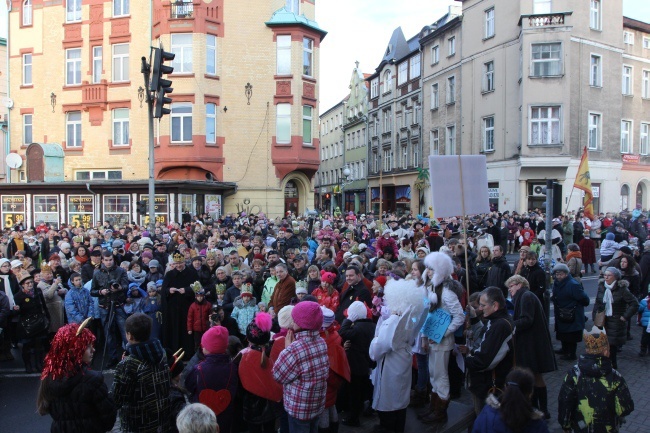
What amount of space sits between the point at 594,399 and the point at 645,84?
38472mm

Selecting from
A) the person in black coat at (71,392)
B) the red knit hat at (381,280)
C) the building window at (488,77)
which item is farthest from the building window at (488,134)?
the person in black coat at (71,392)

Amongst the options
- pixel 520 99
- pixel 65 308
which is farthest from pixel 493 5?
pixel 65 308

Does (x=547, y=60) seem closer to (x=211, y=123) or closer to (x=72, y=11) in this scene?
(x=211, y=123)

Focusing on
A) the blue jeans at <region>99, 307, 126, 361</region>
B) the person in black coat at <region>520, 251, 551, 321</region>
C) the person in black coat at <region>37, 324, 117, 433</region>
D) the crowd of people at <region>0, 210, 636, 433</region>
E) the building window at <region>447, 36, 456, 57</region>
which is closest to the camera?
the person in black coat at <region>37, 324, 117, 433</region>

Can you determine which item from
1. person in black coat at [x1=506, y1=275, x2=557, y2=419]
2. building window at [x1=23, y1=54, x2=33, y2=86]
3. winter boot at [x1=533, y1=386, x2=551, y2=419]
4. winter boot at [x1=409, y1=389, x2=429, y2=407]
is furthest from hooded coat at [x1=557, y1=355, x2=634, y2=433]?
building window at [x1=23, y1=54, x2=33, y2=86]

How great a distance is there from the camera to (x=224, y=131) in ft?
95.9

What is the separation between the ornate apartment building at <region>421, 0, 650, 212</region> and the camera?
29516 millimetres

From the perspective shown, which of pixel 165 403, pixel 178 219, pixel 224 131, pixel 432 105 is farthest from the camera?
pixel 432 105

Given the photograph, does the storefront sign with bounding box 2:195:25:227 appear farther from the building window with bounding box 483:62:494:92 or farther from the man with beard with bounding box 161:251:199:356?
the building window with bounding box 483:62:494:92

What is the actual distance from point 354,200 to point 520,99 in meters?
30.6

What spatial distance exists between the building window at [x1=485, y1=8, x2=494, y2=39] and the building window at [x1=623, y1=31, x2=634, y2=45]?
929 cm

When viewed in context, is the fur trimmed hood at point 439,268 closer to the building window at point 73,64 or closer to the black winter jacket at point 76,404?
the black winter jacket at point 76,404

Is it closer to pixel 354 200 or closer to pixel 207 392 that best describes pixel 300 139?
pixel 207 392

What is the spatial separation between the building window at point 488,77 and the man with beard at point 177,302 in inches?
1137
